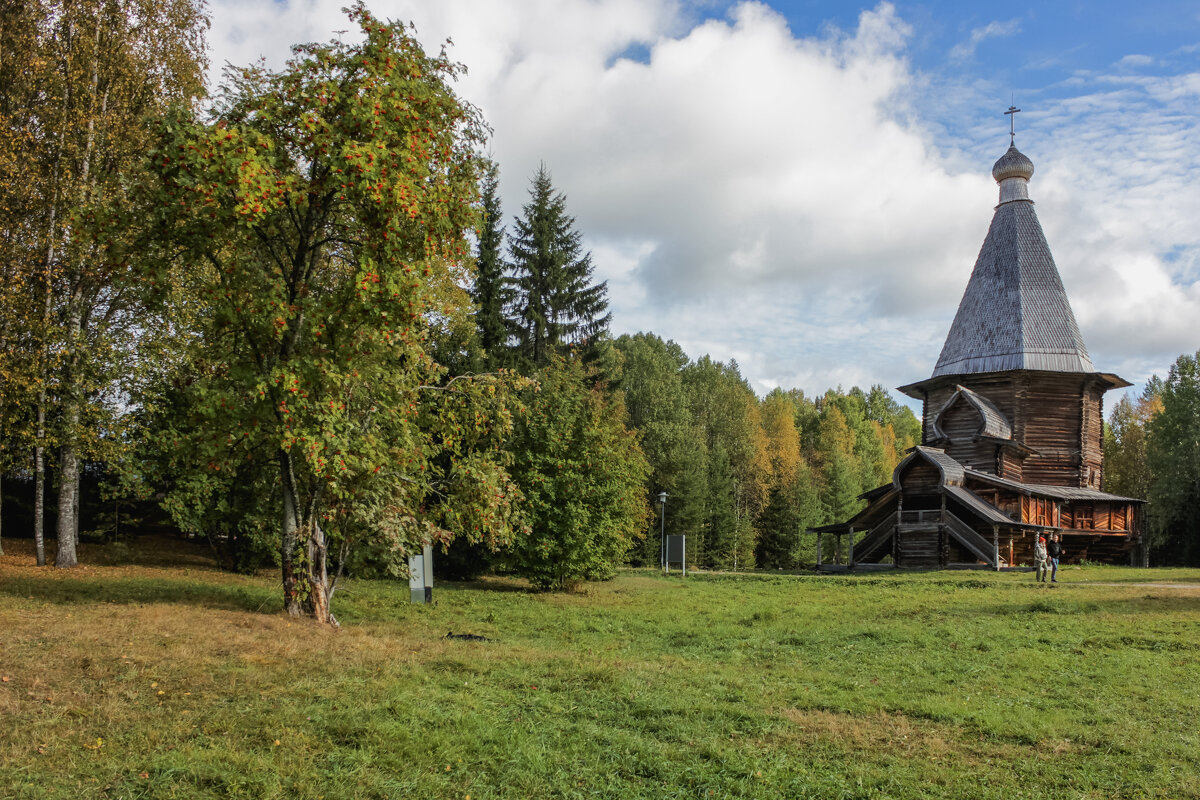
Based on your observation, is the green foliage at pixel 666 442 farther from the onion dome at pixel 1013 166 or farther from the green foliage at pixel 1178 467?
the green foliage at pixel 1178 467

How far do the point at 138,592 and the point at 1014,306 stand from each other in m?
35.8

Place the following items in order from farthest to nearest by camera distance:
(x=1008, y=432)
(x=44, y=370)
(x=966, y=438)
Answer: (x=966, y=438), (x=1008, y=432), (x=44, y=370)

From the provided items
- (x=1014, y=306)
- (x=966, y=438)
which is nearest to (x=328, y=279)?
(x=966, y=438)

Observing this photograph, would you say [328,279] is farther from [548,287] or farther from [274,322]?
[548,287]

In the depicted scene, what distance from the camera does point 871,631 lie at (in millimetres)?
14195

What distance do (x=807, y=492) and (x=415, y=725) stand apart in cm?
4599

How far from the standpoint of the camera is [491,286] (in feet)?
116

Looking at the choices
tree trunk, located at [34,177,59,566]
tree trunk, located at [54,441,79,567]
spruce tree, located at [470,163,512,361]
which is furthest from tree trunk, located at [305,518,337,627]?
spruce tree, located at [470,163,512,361]

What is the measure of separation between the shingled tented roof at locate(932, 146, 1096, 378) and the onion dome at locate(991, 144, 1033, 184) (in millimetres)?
45

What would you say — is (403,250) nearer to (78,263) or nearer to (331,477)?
(331,477)

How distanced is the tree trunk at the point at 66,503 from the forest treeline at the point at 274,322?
5 cm

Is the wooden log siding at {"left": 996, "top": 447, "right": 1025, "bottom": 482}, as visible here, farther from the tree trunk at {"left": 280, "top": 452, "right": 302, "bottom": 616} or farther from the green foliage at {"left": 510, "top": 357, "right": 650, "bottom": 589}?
the tree trunk at {"left": 280, "top": 452, "right": 302, "bottom": 616}

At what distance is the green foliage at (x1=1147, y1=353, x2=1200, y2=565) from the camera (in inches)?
1783

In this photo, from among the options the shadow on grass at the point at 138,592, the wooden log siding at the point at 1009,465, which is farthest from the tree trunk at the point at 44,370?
the wooden log siding at the point at 1009,465
